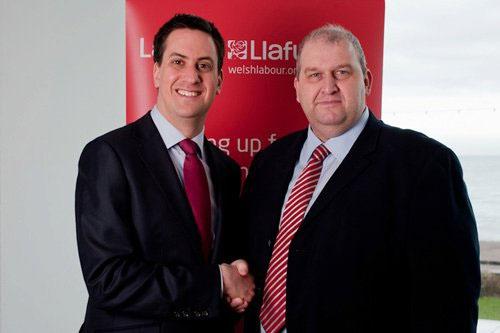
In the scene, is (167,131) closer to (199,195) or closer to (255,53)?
(199,195)

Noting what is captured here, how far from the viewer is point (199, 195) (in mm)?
2043

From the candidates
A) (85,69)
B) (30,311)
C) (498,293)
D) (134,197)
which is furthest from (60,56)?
(498,293)

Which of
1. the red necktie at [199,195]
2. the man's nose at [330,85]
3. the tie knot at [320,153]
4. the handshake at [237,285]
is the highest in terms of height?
the man's nose at [330,85]

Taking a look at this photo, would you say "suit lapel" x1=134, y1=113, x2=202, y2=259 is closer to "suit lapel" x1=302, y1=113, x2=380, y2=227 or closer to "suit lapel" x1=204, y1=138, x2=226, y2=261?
"suit lapel" x1=204, y1=138, x2=226, y2=261

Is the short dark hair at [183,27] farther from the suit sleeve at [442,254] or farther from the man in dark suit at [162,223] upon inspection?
the suit sleeve at [442,254]

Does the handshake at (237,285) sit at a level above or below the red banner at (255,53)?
below

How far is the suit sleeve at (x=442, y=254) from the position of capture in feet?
5.79

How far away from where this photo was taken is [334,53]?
2.03 meters

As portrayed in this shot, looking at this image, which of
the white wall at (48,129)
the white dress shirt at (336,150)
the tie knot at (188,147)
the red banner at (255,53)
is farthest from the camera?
the white wall at (48,129)

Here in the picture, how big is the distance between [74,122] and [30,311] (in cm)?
120

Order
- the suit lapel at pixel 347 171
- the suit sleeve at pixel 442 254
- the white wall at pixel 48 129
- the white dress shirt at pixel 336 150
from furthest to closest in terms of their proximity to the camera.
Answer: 1. the white wall at pixel 48 129
2. the white dress shirt at pixel 336 150
3. the suit lapel at pixel 347 171
4. the suit sleeve at pixel 442 254

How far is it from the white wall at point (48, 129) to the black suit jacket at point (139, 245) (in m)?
1.48

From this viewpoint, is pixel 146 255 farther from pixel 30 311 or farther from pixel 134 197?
pixel 30 311

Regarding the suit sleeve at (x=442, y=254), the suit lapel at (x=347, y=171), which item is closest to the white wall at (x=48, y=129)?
the suit lapel at (x=347, y=171)
